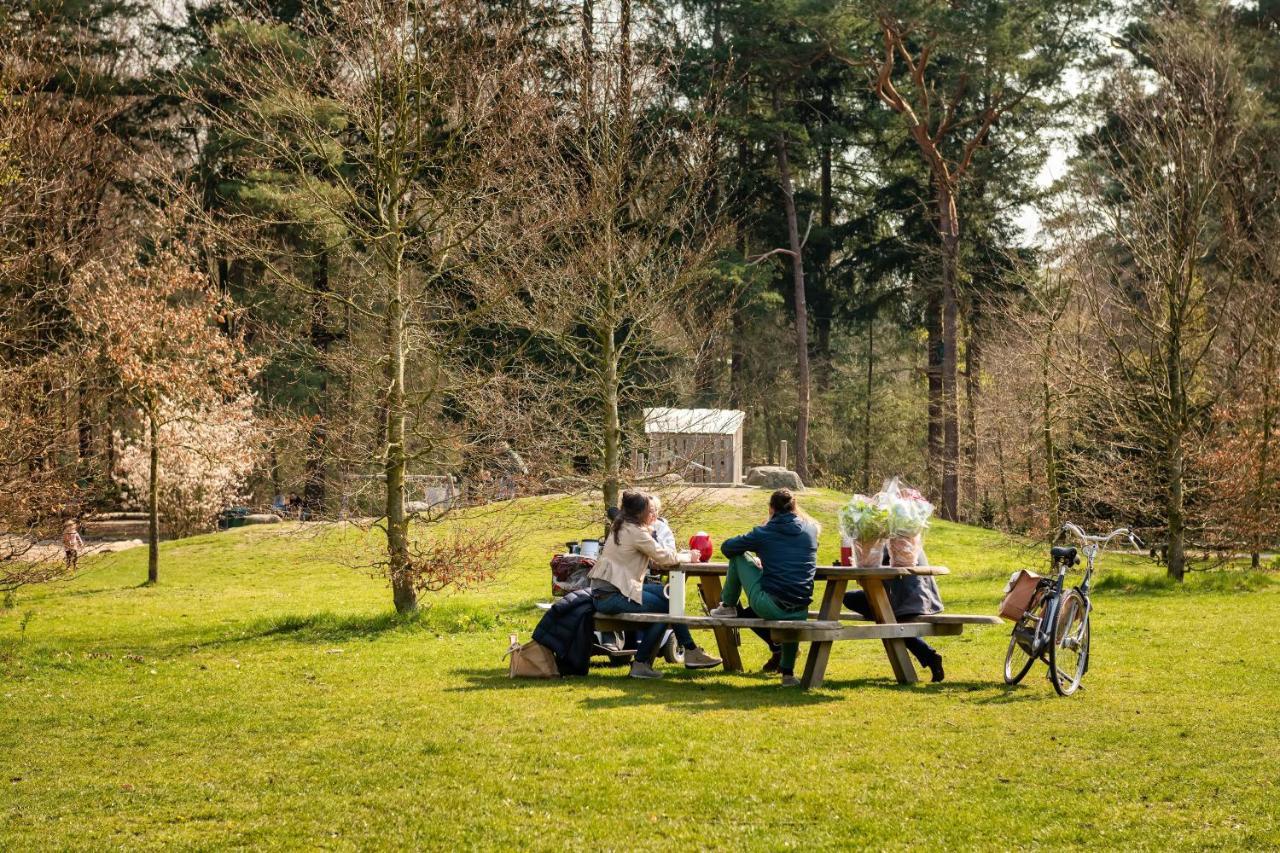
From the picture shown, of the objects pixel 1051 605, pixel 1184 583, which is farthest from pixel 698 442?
pixel 1051 605

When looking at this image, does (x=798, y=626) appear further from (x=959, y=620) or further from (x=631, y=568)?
(x=631, y=568)

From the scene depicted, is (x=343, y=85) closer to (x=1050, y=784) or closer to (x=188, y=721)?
(x=188, y=721)

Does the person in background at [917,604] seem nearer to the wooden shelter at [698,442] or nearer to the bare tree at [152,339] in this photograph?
the wooden shelter at [698,442]

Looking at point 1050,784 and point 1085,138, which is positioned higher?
point 1085,138

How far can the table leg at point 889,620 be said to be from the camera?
10.6 m

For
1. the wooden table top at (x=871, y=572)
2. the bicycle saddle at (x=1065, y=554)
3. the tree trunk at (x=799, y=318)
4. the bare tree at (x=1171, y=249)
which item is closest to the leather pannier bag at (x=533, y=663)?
the wooden table top at (x=871, y=572)

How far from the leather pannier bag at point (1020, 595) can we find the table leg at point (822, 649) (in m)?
1.30

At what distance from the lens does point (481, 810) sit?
6.55 meters

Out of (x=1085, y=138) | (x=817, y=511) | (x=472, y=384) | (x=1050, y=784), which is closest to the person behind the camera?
(x=1050, y=784)

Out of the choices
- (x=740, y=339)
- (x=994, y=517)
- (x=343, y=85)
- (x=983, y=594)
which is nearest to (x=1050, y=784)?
(x=343, y=85)

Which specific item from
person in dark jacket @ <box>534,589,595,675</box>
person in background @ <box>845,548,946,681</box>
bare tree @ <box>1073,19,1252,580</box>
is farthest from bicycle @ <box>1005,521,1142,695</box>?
bare tree @ <box>1073,19,1252,580</box>

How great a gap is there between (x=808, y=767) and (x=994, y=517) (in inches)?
1355

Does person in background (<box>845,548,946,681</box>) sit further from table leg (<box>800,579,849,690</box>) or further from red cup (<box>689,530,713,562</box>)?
red cup (<box>689,530,713,562</box>)

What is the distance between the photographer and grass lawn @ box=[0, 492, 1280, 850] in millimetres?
6223
